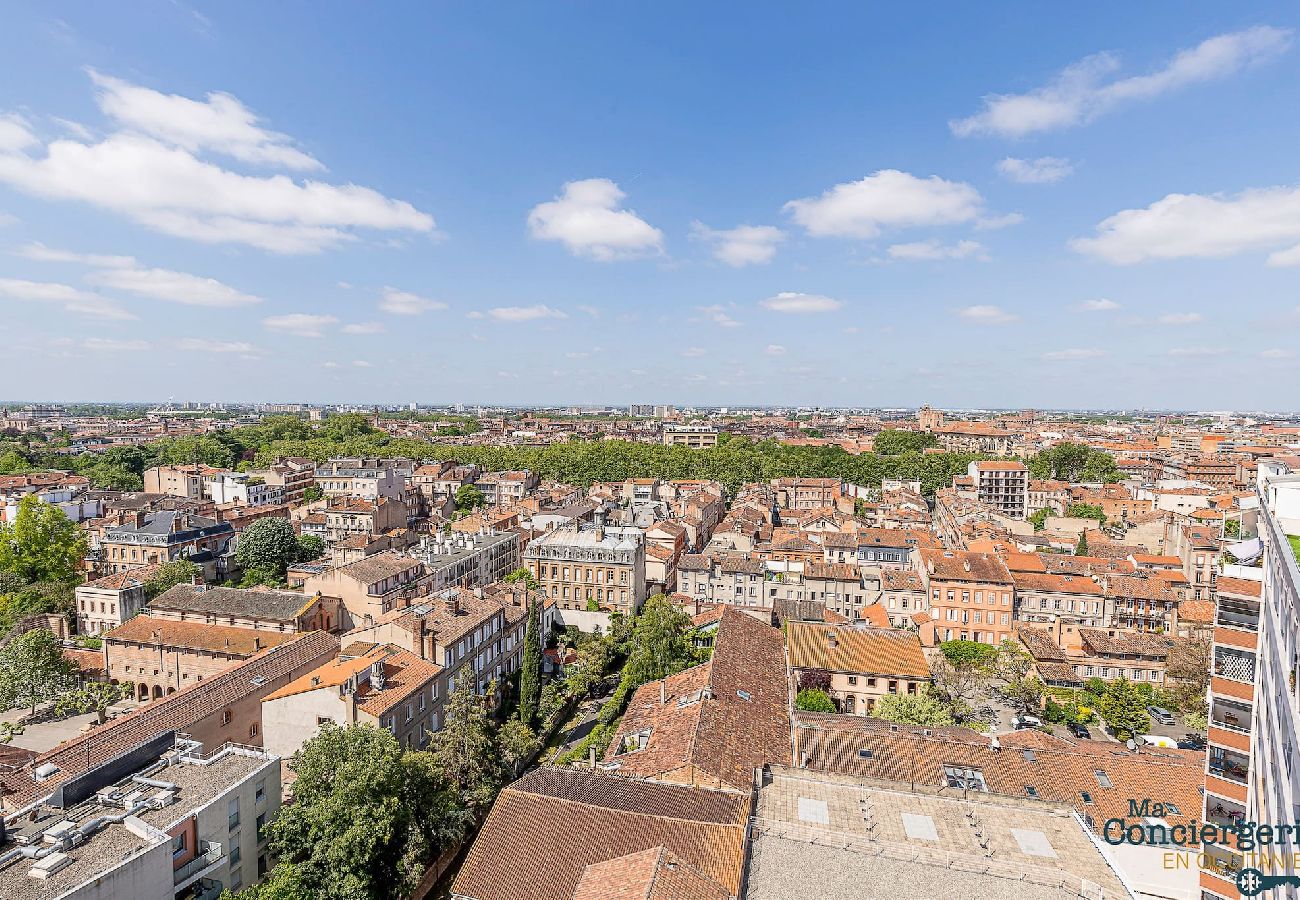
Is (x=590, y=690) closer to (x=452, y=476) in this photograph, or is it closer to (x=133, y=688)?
(x=133, y=688)

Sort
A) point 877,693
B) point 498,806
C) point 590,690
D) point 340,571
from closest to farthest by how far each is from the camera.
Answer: point 498,806, point 877,693, point 590,690, point 340,571

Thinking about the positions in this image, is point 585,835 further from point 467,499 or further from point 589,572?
point 467,499

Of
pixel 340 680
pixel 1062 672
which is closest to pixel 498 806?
pixel 340 680

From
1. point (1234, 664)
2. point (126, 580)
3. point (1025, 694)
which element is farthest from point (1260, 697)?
point (126, 580)

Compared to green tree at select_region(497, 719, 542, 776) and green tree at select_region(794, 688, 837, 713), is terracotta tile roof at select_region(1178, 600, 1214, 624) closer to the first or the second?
green tree at select_region(794, 688, 837, 713)

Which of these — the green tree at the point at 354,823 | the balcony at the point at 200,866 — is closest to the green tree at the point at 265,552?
the green tree at the point at 354,823

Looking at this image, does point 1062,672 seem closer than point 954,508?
Yes
